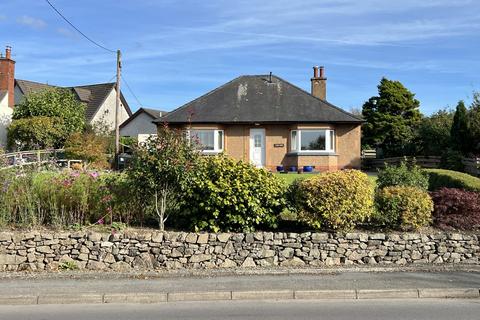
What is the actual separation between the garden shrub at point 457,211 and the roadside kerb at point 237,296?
278 cm

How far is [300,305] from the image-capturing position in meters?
7.31

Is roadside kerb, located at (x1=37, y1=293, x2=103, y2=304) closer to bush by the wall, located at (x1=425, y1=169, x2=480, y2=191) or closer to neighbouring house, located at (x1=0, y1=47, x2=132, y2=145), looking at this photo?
bush by the wall, located at (x1=425, y1=169, x2=480, y2=191)

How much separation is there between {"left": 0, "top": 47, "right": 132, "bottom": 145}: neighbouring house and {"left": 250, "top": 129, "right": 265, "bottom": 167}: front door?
60.6 ft

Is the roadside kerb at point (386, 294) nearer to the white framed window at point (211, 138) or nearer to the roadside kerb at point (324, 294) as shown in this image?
the roadside kerb at point (324, 294)

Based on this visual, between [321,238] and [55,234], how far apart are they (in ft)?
16.9

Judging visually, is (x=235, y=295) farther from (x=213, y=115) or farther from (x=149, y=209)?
(x=213, y=115)

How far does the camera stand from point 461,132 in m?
26.2

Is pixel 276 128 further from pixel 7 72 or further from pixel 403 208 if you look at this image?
pixel 7 72

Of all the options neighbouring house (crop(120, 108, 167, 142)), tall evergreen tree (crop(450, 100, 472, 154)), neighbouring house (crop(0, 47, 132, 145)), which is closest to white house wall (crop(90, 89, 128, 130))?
neighbouring house (crop(0, 47, 132, 145))

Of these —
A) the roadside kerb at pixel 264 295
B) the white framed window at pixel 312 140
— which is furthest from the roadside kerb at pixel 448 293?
the white framed window at pixel 312 140

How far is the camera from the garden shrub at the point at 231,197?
9844 millimetres

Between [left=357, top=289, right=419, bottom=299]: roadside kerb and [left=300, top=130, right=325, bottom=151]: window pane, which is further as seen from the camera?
[left=300, top=130, right=325, bottom=151]: window pane

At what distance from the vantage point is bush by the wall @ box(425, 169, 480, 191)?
1184cm

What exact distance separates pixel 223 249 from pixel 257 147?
1810cm
